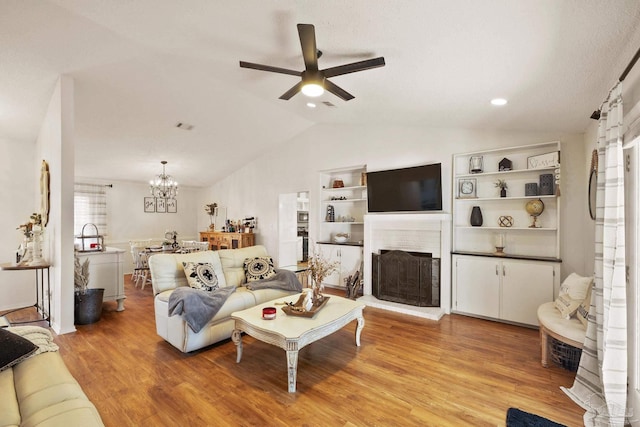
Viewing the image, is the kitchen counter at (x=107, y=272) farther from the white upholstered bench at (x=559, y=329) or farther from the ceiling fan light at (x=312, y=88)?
the white upholstered bench at (x=559, y=329)

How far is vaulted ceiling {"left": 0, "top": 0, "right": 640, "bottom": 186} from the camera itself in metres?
1.91

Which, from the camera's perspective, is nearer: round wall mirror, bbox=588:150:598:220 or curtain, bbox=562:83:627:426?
curtain, bbox=562:83:627:426

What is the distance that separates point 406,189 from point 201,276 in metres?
3.26

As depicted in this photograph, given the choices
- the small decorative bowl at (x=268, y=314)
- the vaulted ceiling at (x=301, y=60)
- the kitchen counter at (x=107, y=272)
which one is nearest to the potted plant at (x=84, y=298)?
the kitchen counter at (x=107, y=272)

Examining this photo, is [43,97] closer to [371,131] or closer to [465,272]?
[371,131]

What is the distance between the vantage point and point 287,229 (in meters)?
7.22

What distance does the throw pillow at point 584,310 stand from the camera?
104 inches

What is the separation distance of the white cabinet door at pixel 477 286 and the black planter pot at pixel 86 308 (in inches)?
196

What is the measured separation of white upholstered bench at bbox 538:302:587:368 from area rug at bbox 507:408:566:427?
2.63ft

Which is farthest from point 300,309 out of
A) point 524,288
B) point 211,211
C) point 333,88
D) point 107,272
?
point 211,211

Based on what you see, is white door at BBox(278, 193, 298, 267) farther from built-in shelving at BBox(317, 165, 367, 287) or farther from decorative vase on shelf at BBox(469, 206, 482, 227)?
decorative vase on shelf at BBox(469, 206, 482, 227)

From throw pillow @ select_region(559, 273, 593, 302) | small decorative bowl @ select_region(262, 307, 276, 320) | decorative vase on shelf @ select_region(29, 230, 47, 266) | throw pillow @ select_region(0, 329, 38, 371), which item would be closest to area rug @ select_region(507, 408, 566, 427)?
throw pillow @ select_region(559, 273, 593, 302)

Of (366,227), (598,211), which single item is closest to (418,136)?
(366,227)

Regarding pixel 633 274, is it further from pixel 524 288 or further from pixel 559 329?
pixel 524 288
